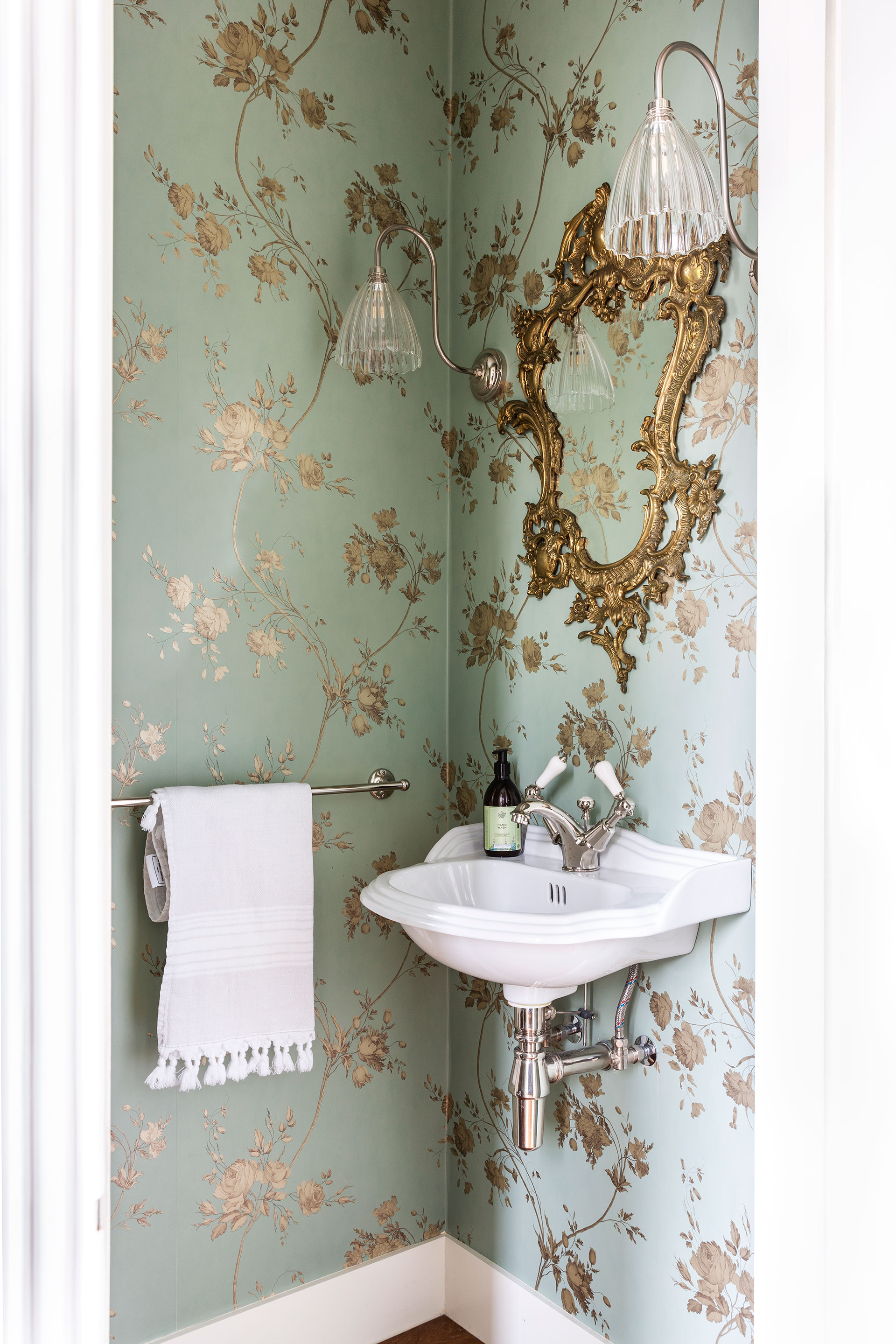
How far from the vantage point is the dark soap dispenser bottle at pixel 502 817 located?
1.72 m

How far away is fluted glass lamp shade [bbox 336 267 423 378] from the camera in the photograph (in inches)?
65.3

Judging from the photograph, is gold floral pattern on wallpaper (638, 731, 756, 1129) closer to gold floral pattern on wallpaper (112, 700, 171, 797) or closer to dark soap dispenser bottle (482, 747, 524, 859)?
dark soap dispenser bottle (482, 747, 524, 859)

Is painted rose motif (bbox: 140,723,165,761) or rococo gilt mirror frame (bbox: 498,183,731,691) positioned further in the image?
painted rose motif (bbox: 140,723,165,761)

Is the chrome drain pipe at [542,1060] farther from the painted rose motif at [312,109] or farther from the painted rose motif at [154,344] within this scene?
the painted rose motif at [312,109]

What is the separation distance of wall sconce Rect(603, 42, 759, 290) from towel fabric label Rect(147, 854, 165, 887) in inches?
44.5

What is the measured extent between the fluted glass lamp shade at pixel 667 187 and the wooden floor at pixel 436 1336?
6.30 ft

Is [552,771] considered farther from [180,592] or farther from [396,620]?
[180,592]

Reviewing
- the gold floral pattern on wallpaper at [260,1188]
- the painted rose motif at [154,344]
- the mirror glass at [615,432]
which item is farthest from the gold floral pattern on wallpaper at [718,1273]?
the painted rose motif at [154,344]
